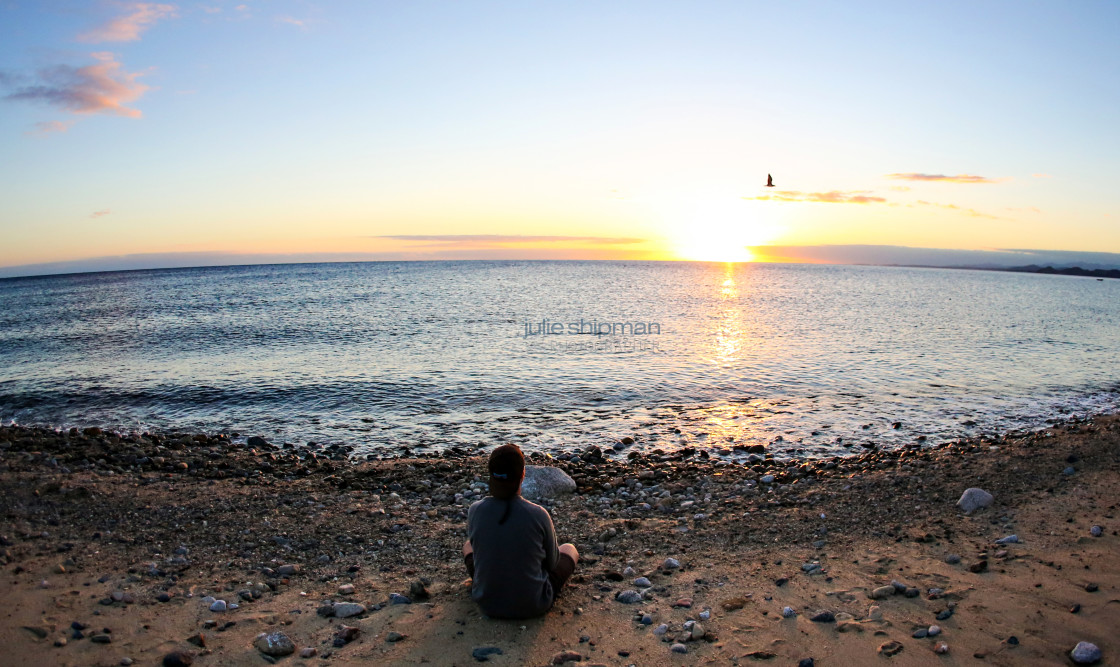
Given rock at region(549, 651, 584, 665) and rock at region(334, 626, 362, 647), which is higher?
rock at region(334, 626, 362, 647)

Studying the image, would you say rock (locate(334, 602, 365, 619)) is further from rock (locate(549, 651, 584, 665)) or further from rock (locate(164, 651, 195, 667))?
rock (locate(549, 651, 584, 665))

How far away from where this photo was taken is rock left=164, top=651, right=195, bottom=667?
550 centimetres

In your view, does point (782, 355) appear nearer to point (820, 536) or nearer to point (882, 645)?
point (820, 536)

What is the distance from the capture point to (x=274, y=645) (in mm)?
5785

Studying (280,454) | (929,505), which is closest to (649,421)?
(929,505)

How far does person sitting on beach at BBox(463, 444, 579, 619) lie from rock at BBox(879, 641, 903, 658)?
3.15 meters

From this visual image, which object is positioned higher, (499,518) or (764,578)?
(499,518)

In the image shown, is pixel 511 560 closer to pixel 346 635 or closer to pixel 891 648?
pixel 346 635

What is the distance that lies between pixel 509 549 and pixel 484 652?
3.09 feet

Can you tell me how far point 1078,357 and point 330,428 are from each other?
30.9 metres

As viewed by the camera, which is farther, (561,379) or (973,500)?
(561,379)

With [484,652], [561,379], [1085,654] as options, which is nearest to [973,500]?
[1085,654]

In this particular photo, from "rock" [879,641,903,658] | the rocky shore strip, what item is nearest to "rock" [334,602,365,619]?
the rocky shore strip

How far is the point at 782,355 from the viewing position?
27.9 metres
